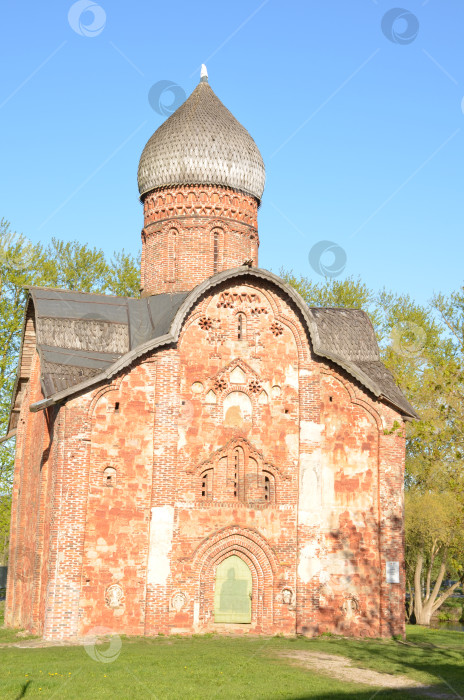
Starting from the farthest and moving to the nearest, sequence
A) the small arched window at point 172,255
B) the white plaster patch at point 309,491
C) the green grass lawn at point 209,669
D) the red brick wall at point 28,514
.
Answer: the small arched window at point 172,255 < the white plaster patch at point 309,491 < the red brick wall at point 28,514 < the green grass lawn at point 209,669

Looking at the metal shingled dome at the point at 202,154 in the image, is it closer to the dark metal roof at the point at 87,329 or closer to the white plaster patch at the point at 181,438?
the dark metal roof at the point at 87,329

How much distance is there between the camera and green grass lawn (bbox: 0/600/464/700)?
1212cm

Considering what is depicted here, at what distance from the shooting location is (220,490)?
61.7 ft

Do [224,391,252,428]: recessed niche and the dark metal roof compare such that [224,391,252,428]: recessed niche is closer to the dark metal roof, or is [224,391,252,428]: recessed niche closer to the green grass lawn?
the dark metal roof

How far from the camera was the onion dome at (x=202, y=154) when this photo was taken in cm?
2302

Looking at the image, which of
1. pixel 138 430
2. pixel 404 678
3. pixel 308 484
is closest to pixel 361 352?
pixel 308 484

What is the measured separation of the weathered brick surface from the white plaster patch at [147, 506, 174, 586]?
1.0 inches

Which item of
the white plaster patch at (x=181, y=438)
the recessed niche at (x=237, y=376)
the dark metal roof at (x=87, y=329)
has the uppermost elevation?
the dark metal roof at (x=87, y=329)

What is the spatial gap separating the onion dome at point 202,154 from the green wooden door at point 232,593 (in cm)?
1025

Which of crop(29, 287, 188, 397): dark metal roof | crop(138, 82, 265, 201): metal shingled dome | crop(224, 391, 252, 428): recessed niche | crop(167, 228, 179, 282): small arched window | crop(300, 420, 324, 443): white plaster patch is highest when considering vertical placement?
crop(138, 82, 265, 201): metal shingled dome

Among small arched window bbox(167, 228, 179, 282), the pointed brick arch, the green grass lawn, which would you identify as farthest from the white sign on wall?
small arched window bbox(167, 228, 179, 282)

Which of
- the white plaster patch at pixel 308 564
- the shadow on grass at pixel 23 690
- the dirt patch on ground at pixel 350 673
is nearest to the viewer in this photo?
the shadow on grass at pixel 23 690

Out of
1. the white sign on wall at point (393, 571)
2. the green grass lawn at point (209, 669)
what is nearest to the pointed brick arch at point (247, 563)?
the green grass lawn at point (209, 669)

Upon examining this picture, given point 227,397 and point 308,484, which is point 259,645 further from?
point 227,397
